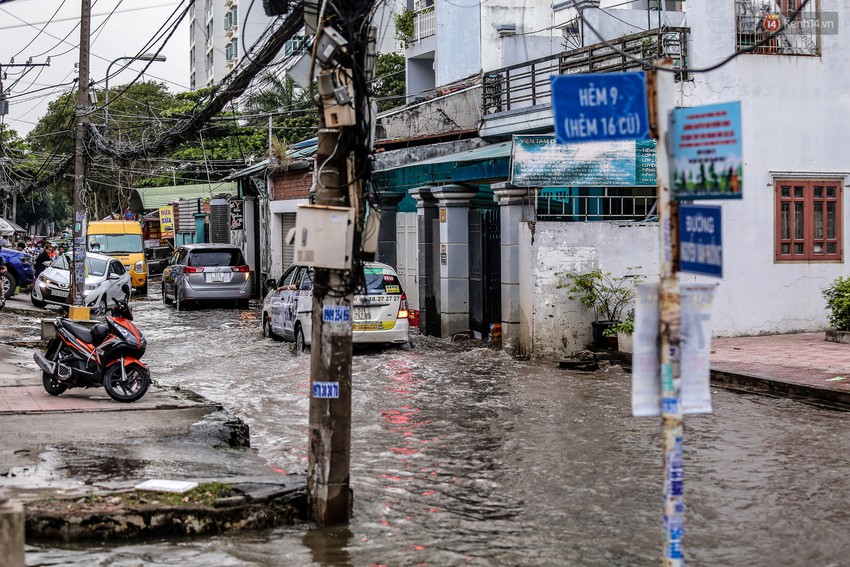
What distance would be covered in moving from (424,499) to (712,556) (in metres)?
2.44

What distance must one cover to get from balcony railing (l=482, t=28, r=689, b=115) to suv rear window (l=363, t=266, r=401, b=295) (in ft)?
14.8

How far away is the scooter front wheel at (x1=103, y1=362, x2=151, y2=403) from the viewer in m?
12.2

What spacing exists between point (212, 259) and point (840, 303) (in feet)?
57.2

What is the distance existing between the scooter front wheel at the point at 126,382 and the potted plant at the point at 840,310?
1112 centimetres

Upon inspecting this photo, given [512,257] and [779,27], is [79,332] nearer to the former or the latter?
[512,257]

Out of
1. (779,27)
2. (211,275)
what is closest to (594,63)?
(779,27)

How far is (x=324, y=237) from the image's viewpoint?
7211mm

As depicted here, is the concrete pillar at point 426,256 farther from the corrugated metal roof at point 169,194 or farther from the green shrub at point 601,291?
the corrugated metal roof at point 169,194

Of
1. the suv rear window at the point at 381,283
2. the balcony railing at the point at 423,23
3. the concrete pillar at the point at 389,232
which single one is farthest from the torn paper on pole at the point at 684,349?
the balcony railing at the point at 423,23

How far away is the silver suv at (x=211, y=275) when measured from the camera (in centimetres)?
2897

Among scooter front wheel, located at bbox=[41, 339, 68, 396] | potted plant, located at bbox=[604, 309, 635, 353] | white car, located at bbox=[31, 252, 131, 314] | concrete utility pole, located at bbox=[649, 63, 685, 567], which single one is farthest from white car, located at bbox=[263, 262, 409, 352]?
concrete utility pole, located at bbox=[649, 63, 685, 567]

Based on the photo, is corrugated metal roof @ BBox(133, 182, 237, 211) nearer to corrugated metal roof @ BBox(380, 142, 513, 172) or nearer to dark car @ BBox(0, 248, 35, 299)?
dark car @ BBox(0, 248, 35, 299)

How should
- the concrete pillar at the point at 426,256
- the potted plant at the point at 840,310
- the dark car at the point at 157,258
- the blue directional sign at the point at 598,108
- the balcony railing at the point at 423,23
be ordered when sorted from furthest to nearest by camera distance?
the dark car at the point at 157,258 < the balcony railing at the point at 423,23 < the concrete pillar at the point at 426,256 < the potted plant at the point at 840,310 < the blue directional sign at the point at 598,108

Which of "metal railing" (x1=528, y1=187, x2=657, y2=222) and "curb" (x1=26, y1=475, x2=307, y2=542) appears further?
"metal railing" (x1=528, y1=187, x2=657, y2=222)
